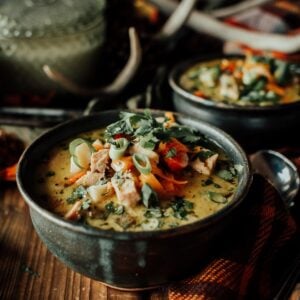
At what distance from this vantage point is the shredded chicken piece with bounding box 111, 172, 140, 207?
1.71 metres

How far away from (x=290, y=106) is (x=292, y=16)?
1749mm

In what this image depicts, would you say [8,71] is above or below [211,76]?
below

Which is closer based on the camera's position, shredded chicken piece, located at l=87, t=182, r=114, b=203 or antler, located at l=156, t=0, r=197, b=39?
shredded chicken piece, located at l=87, t=182, r=114, b=203

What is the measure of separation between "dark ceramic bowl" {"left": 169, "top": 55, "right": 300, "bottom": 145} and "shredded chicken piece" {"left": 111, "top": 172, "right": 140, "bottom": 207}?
951 millimetres

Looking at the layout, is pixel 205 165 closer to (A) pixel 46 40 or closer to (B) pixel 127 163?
(B) pixel 127 163

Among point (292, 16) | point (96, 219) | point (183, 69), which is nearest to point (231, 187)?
point (96, 219)

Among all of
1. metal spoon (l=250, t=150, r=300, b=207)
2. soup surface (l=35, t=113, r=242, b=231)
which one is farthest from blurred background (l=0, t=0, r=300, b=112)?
soup surface (l=35, t=113, r=242, b=231)

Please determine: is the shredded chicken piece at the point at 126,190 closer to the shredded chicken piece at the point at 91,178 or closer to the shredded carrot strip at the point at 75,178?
the shredded chicken piece at the point at 91,178

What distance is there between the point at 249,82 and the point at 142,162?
1.24 m

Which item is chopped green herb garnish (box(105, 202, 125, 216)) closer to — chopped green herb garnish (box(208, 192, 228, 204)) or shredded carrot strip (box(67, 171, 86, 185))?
shredded carrot strip (box(67, 171, 86, 185))

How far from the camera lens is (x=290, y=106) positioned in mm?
2529

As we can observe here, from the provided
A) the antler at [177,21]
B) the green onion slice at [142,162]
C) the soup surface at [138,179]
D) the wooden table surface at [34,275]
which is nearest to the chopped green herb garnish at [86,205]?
the soup surface at [138,179]

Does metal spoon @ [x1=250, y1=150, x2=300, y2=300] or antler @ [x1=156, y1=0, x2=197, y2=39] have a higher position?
antler @ [x1=156, y1=0, x2=197, y2=39]

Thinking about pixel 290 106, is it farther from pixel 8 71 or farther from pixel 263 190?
pixel 8 71
